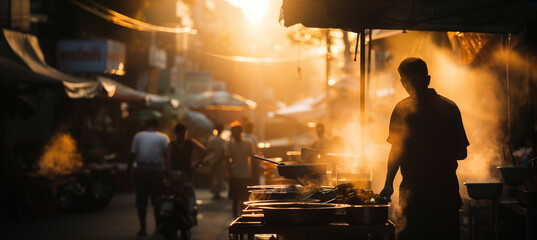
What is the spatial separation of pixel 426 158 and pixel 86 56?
22.8 m

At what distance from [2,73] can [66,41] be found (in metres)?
11.2

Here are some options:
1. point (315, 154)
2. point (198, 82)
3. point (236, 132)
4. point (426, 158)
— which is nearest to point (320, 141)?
point (236, 132)

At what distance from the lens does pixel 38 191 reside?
17.5 m

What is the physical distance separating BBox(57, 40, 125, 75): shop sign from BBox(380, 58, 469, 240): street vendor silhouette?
72.4 feet

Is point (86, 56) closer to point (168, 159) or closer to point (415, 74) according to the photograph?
point (168, 159)

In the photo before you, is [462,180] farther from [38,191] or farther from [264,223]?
[38,191]

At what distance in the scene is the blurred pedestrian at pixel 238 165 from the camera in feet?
47.5

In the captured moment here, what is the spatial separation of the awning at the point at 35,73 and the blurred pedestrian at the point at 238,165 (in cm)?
533

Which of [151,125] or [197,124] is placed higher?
[197,124]

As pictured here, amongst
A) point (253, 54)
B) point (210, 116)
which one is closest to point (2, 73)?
point (210, 116)

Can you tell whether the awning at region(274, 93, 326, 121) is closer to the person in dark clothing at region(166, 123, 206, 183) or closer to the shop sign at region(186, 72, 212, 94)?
the shop sign at region(186, 72, 212, 94)

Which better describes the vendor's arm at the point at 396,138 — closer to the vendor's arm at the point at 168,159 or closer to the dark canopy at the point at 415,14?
the dark canopy at the point at 415,14

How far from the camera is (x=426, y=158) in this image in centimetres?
609

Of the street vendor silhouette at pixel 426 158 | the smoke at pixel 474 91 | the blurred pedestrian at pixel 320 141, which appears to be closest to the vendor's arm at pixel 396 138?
the street vendor silhouette at pixel 426 158
